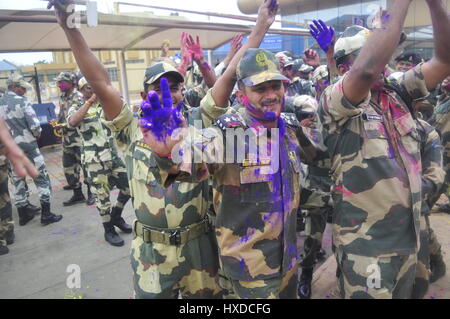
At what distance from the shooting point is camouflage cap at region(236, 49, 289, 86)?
75.5 inches

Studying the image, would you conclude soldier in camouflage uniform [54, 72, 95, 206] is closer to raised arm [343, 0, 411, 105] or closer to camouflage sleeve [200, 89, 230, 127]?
camouflage sleeve [200, 89, 230, 127]

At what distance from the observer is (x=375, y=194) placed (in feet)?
6.63

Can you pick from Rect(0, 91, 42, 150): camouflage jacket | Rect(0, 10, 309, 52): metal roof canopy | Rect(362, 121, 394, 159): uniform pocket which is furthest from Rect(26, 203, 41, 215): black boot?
Rect(362, 121, 394, 159): uniform pocket

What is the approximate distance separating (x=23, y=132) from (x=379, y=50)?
529cm

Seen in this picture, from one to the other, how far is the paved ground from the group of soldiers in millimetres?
1316

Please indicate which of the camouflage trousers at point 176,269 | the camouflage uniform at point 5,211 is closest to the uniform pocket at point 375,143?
the camouflage trousers at point 176,269

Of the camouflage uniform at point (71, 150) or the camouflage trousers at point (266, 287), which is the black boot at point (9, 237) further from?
the camouflage trousers at point (266, 287)

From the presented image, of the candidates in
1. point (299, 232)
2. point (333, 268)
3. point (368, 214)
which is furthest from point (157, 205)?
point (299, 232)

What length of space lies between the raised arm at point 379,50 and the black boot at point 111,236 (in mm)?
3651

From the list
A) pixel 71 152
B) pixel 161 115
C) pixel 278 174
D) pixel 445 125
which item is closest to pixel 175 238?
pixel 278 174

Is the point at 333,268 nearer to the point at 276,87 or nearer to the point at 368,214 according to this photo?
the point at 368,214

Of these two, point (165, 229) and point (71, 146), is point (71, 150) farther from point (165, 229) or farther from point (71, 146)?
point (165, 229)

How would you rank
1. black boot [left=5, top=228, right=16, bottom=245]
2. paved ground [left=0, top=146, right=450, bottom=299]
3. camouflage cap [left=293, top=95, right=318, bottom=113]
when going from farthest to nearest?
1. black boot [left=5, top=228, right=16, bottom=245]
2. paved ground [left=0, top=146, right=450, bottom=299]
3. camouflage cap [left=293, top=95, right=318, bottom=113]

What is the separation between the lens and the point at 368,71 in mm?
1751
